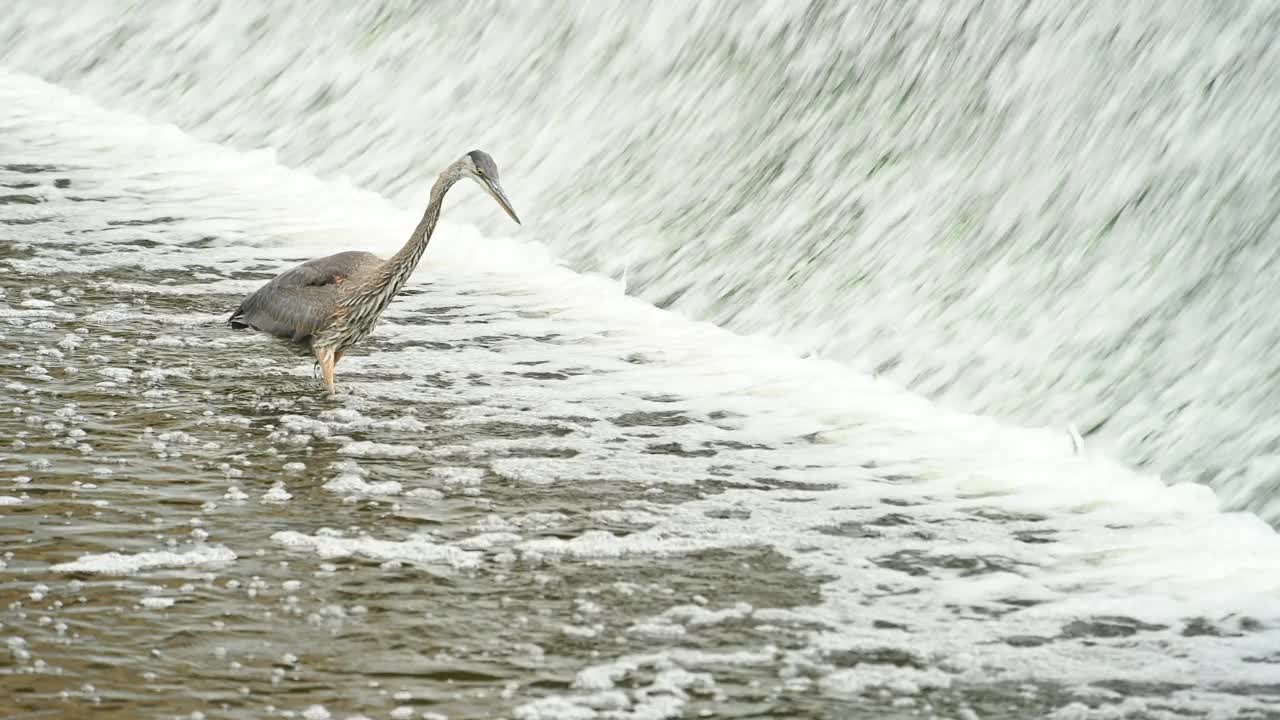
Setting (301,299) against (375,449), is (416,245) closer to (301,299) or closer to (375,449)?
(301,299)

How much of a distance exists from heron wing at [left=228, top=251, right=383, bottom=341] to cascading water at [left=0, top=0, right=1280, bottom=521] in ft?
7.64

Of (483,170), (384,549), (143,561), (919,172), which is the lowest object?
(143,561)

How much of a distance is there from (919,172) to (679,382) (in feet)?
8.72

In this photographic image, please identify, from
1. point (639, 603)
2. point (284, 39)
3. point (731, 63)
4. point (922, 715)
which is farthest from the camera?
point (284, 39)

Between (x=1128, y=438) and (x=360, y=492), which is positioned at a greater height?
(x=1128, y=438)

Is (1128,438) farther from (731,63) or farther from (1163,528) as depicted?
(731,63)

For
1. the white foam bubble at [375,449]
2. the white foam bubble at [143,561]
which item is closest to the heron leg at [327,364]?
the white foam bubble at [375,449]

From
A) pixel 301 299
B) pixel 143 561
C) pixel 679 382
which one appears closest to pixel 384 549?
pixel 143 561

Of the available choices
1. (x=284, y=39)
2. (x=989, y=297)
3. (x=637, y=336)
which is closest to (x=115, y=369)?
(x=637, y=336)

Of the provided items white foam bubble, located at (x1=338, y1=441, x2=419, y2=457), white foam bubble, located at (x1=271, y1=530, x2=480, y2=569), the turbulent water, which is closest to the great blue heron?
the turbulent water

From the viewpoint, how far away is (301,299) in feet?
28.5

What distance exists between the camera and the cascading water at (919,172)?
8859mm

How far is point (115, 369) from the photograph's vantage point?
27.9 ft

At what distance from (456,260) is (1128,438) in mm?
4684
